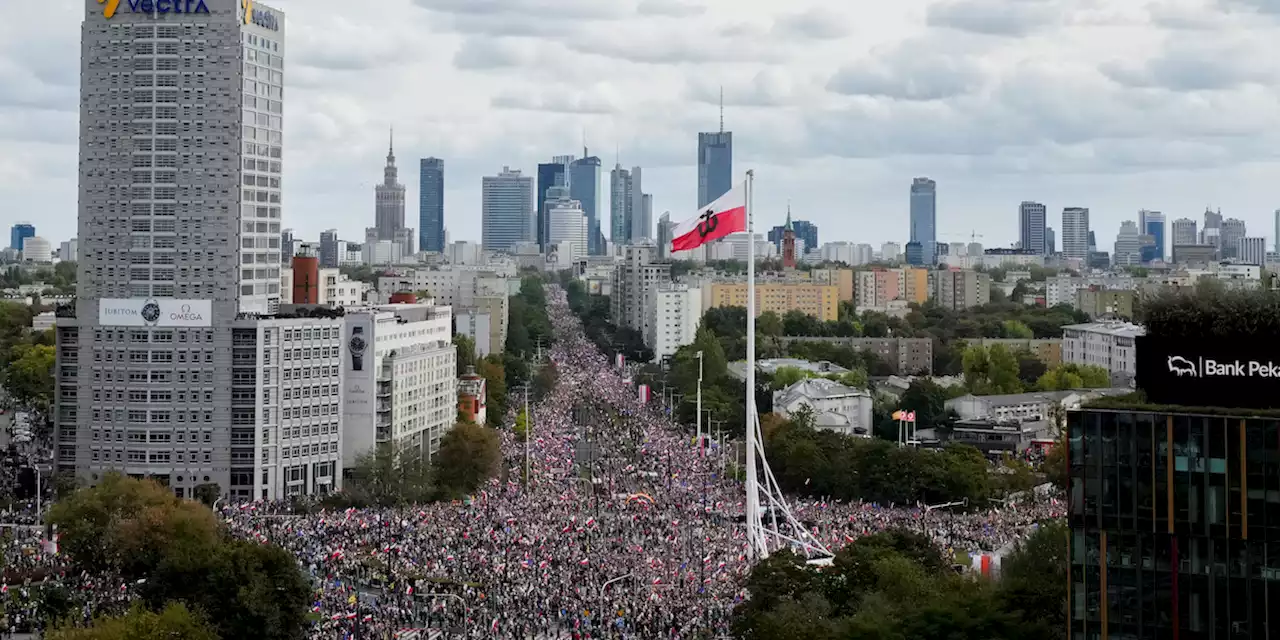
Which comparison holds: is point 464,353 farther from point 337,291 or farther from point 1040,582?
point 1040,582

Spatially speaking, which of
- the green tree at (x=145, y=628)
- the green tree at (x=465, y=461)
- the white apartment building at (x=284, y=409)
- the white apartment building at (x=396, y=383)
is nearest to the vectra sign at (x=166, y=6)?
the white apartment building at (x=284, y=409)

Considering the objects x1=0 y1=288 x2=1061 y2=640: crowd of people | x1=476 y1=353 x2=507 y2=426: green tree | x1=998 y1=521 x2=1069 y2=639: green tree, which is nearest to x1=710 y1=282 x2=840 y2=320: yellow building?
x1=476 y1=353 x2=507 y2=426: green tree

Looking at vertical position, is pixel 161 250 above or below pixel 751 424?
above

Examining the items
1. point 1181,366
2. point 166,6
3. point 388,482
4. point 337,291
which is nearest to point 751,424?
point 1181,366

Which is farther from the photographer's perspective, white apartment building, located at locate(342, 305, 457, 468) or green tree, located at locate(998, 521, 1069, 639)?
white apartment building, located at locate(342, 305, 457, 468)

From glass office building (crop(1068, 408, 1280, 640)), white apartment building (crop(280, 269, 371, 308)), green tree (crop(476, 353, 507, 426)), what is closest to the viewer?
glass office building (crop(1068, 408, 1280, 640))

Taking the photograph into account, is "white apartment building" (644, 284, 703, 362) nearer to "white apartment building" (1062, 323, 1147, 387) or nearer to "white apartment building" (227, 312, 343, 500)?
"white apartment building" (1062, 323, 1147, 387)

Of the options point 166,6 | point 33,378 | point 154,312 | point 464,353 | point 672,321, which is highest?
point 166,6

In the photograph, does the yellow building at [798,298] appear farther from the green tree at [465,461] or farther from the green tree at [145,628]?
the green tree at [145,628]
